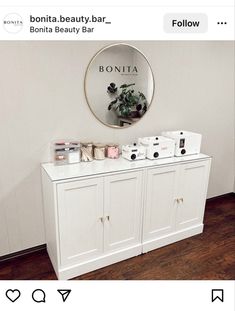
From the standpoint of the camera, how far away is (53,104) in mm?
2018

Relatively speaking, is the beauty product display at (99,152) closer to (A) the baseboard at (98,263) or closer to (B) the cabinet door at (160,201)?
(B) the cabinet door at (160,201)

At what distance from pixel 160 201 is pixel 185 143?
1.87 feet

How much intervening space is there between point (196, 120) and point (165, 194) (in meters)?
1.01

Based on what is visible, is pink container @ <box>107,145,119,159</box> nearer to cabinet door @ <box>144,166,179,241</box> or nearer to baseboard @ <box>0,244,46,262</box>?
cabinet door @ <box>144,166,179,241</box>

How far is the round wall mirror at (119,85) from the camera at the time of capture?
2.12 m

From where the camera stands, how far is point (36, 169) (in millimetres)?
2076

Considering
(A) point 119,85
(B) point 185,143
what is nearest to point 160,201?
(B) point 185,143

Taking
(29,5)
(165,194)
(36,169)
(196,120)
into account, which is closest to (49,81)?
(29,5)

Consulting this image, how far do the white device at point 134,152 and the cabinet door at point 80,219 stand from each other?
0.40 m

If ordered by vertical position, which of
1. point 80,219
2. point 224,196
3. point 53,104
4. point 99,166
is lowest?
point 224,196

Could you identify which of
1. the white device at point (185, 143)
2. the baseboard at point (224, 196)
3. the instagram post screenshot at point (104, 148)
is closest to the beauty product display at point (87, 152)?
the instagram post screenshot at point (104, 148)

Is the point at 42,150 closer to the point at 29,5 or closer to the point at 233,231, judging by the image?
the point at 29,5

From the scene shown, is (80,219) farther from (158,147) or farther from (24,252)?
(158,147)
